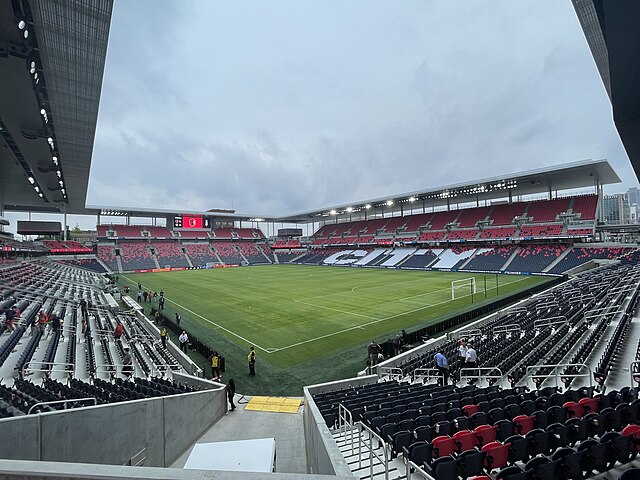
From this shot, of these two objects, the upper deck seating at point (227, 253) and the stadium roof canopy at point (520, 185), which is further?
the upper deck seating at point (227, 253)

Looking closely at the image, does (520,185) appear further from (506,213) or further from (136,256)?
(136,256)

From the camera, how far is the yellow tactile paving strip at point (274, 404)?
10.6 meters

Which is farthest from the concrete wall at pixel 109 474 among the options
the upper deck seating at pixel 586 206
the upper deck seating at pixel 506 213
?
the upper deck seating at pixel 506 213

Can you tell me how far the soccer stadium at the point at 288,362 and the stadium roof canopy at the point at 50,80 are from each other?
79 millimetres

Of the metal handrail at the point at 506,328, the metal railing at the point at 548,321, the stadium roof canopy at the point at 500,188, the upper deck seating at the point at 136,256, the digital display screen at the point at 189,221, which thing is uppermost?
the stadium roof canopy at the point at 500,188

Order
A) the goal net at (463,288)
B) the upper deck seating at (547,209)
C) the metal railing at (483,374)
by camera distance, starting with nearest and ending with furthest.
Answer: the metal railing at (483,374), the goal net at (463,288), the upper deck seating at (547,209)

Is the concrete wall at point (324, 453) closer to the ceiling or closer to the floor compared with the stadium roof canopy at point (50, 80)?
closer to the floor

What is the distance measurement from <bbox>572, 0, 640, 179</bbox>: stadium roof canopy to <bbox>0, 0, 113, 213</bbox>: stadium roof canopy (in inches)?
438

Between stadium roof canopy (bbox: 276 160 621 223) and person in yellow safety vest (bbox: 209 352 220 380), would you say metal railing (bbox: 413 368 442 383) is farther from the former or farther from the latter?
stadium roof canopy (bbox: 276 160 621 223)

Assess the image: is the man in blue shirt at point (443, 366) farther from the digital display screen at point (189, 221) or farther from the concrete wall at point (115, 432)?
the digital display screen at point (189, 221)

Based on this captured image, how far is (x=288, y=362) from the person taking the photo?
48.8 ft

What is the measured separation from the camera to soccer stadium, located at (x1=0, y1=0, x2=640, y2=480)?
474 centimetres

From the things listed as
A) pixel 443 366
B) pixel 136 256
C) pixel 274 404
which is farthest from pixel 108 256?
pixel 443 366

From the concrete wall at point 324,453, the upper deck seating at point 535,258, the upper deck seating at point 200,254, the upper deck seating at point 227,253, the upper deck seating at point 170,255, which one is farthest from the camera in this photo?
the upper deck seating at point 227,253
